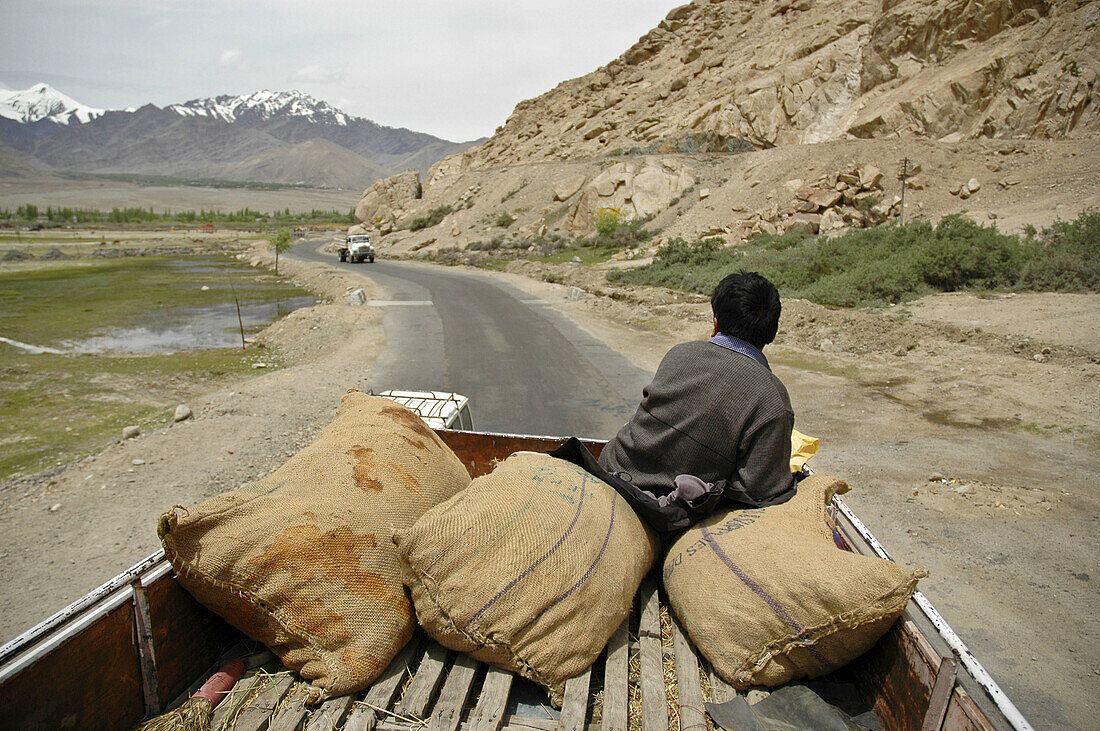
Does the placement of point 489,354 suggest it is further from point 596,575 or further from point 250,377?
point 596,575

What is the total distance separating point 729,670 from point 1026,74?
1314 inches

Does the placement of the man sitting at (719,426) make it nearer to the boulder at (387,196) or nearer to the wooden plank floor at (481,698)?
the wooden plank floor at (481,698)

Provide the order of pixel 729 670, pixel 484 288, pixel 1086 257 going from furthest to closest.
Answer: pixel 484 288 < pixel 1086 257 < pixel 729 670

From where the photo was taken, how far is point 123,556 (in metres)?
4.78

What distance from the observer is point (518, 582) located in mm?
2355

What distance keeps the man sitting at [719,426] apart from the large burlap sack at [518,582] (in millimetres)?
455

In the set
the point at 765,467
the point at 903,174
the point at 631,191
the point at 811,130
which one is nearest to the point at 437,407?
the point at 765,467

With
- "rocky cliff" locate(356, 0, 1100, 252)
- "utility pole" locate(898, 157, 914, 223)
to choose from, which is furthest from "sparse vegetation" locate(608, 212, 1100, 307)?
"utility pole" locate(898, 157, 914, 223)

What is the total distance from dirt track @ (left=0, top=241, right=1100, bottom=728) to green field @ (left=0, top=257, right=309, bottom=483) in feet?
3.96

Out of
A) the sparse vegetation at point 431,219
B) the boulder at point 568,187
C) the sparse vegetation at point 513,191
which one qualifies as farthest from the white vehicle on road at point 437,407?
the sparse vegetation at point 431,219

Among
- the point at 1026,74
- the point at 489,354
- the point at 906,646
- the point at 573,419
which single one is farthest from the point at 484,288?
the point at 1026,74

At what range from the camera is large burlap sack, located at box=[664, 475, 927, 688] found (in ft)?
7.16

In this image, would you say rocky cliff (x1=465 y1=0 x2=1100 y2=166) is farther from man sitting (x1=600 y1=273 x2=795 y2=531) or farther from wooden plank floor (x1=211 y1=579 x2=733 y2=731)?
wooden plank floor (x1=211 y1=579 x2=733 y2=731)

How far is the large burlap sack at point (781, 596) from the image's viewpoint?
2182 millimetres
